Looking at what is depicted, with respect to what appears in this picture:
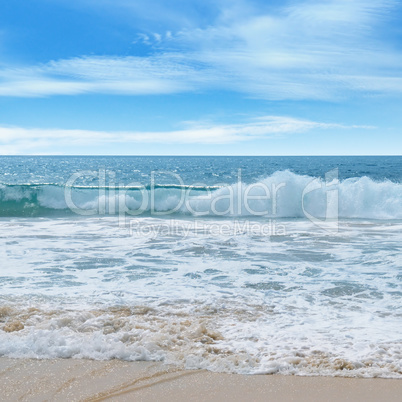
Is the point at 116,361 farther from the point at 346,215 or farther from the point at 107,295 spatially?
the point at 346,215

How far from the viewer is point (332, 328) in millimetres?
4215

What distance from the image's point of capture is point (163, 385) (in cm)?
320

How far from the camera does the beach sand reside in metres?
3.03

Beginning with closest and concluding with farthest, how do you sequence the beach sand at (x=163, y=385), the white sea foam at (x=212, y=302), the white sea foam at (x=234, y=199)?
the beach sand at (x=163, y=385), the white sea foam at (x=212, y=302), the white sea foam at (x=234, y=199)

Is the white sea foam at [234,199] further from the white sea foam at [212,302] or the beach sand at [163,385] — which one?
the beach sand at [163,385]

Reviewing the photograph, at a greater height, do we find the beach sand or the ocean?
the ocean

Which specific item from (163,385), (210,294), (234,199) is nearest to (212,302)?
(210,294)

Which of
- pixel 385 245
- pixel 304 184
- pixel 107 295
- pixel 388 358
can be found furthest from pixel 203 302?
pixel 304 184

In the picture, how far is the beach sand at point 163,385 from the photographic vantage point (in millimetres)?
3025

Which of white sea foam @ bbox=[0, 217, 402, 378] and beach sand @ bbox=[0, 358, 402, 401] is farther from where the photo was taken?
white sea foam @ bbox=[0, 217, 402, 378]

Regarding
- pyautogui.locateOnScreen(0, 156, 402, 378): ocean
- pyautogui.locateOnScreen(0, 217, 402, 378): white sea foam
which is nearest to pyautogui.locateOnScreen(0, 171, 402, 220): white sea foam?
pyautogui.locateOnScreen(0, 156, 402, 378): ocean

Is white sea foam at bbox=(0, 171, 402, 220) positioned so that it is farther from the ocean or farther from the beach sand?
the beach sand

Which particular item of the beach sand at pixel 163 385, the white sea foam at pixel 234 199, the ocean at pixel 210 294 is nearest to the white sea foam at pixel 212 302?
the ocean at pixel 210 294

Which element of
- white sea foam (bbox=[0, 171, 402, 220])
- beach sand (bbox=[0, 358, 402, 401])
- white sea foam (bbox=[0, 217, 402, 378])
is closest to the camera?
beach sand (bbox=[0, 358, 402, 401])
